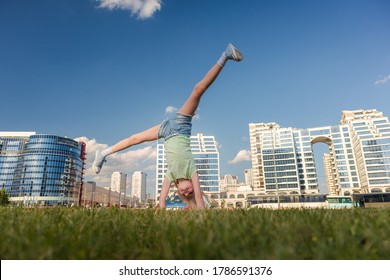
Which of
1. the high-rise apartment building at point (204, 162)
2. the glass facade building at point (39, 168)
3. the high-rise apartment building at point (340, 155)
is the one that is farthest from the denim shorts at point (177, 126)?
the glass facade building at point (39, 168)

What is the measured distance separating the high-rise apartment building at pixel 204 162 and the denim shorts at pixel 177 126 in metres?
101

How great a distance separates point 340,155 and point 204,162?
5656 cm

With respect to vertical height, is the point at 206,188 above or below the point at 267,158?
below

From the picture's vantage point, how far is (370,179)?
302 feet

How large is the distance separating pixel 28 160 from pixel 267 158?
97.2 metres

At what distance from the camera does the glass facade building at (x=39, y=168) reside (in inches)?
3971

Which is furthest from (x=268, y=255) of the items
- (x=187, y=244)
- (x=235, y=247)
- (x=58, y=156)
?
(x=58, y=156)

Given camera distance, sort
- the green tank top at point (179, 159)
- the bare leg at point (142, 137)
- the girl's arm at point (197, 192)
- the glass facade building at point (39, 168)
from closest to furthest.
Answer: the girl's arm at point (197, 192) → the green tank top at point (179, 159) → the bare leg at point (142, 137) → the glass facade building at point (39, 168)

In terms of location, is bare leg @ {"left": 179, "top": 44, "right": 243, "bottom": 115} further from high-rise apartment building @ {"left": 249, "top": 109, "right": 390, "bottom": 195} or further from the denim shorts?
high-rise apartment building @ {"left": 249, "top": 109, "right": 390, "bottom": 195}

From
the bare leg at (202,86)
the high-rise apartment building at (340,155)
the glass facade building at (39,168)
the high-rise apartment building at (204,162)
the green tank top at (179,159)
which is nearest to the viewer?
the bare leg at (202,86)

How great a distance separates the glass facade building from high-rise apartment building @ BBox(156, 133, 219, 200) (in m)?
34.8

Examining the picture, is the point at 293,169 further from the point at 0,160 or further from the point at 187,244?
the point at 0,160

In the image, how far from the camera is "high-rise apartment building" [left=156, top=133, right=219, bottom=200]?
111312 millimetres

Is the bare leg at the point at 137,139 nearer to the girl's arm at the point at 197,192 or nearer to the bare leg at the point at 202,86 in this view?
the bare leg at the point at 202,86
